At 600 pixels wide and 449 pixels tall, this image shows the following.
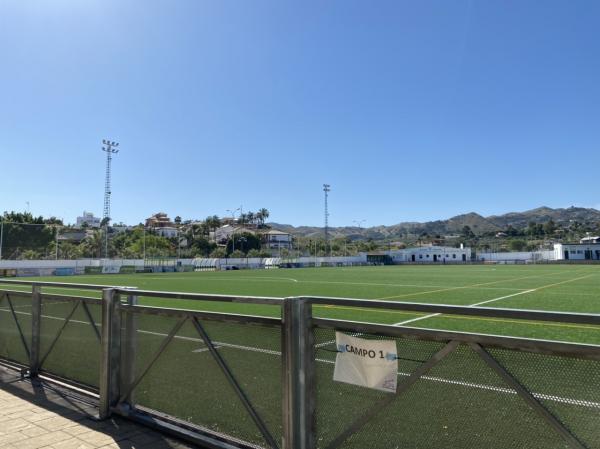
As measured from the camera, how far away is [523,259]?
101250 millimetres

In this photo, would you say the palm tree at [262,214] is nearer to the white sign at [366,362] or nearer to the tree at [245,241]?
the tree at [245,241]

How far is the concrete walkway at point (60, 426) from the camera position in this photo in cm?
396

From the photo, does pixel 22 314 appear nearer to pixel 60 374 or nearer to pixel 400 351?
pixel 60 374

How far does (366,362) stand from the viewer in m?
3.03

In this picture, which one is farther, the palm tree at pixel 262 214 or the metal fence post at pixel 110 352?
the palm tree at pixel 262 214

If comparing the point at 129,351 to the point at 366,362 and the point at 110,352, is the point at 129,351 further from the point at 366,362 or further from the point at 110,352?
the point at 366,362

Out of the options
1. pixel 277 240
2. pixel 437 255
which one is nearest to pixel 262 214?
pixel 277 240

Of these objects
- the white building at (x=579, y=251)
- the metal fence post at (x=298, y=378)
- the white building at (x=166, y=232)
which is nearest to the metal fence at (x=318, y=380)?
the metal fence post at (x=298, y=378)

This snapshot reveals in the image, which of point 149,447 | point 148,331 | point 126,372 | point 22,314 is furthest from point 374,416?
point 22,314

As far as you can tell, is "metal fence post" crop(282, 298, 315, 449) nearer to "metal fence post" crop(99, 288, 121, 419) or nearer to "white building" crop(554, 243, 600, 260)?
"metal fence post" crop(99, 288, 121, 419)

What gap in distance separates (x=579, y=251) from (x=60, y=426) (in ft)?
391

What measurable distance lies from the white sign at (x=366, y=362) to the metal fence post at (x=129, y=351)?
2416 millimetres

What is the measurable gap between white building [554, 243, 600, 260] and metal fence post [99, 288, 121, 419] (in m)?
117

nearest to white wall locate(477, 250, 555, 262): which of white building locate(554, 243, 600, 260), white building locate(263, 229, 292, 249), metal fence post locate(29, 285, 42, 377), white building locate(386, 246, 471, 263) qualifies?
white building locate(554, 243, 600, 260)
